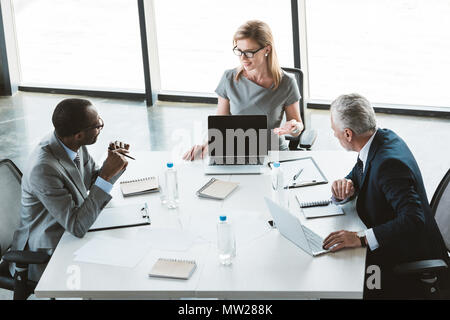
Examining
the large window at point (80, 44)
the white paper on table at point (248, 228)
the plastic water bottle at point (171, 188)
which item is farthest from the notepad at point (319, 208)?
the large window at point (80, 44)

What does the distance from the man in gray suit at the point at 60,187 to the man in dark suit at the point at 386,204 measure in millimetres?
1143

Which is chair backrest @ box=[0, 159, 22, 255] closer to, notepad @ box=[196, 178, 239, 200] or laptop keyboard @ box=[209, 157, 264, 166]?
notepad @ box=[196, 178, 239, 200]

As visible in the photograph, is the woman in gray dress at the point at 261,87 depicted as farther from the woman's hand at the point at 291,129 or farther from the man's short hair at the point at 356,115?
the man's short hair at the point at 356,115

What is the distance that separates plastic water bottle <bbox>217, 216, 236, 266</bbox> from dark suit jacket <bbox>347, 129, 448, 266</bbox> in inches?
25.5

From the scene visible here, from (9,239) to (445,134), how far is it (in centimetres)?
443

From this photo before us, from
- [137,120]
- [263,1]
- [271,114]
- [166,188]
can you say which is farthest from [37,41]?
[166,188]

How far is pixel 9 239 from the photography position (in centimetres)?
311

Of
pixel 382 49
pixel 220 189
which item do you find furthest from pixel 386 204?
pixel 382 49

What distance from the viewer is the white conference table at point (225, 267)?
240 cm

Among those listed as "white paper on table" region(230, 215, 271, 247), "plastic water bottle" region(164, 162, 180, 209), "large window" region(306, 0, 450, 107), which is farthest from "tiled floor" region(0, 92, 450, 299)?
"white paper on table" region(230, 215, 271, 247)

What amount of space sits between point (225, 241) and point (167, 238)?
1.23 ft

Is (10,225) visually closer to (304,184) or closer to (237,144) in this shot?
(237,144)

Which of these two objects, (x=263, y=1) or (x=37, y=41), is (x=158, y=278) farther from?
(x=37, y=41)

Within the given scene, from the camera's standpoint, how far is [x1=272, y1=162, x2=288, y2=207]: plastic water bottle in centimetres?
312
